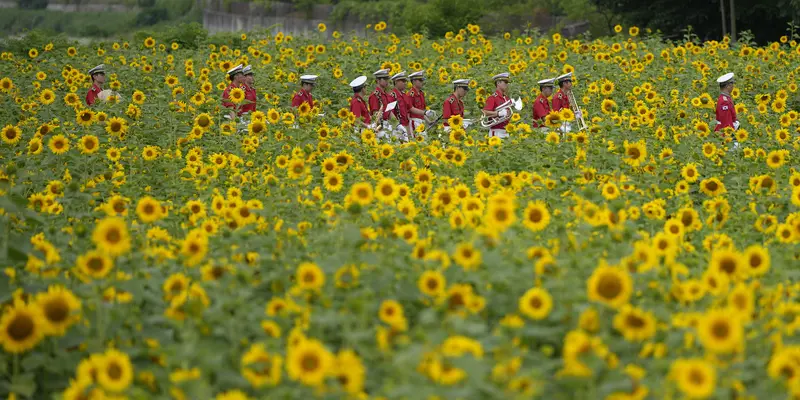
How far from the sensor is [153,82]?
49.9 ft

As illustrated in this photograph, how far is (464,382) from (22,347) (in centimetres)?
160

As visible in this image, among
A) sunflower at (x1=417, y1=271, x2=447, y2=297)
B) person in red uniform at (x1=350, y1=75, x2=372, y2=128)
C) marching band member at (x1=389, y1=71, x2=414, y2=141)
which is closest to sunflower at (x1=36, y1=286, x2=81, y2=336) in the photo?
sunflower at (x1=417, y1=271, x2=447, y2=297)

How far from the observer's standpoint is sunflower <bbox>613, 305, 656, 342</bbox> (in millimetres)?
3549

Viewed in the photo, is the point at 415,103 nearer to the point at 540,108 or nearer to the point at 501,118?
the point at 501,118

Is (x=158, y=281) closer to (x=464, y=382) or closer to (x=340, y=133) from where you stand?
(x=464, y=382)

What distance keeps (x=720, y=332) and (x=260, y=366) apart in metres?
1.46

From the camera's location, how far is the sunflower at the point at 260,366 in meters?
3.45

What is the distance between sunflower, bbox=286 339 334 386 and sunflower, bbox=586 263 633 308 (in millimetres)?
982

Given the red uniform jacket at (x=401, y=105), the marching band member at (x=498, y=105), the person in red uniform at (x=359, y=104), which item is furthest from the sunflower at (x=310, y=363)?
the red uniform jacket at (x=401, y=105)

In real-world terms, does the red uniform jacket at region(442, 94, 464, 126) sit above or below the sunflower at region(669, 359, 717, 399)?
above

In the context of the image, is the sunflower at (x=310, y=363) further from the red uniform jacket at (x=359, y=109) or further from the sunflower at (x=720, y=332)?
the red uniform jacket at (x=359, y=109)

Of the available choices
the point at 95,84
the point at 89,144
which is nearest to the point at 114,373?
the point at 89,144

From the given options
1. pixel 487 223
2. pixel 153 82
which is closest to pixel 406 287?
pixel 487 223

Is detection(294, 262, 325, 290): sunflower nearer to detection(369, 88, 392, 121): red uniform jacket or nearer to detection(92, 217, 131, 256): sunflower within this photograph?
detection(92, 217, 131, 256): sunflower
